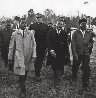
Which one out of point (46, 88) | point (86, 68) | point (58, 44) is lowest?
point (46, 88)

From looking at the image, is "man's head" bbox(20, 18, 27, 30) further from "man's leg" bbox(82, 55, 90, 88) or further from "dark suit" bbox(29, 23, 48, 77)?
"man's leg" bbox(82, 55, 90, 88)

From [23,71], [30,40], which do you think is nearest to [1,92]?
[23,71]

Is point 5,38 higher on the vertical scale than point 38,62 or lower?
higher

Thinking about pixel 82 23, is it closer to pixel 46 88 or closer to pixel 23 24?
pixel 23 24

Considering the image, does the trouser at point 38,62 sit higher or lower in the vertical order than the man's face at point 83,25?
lower

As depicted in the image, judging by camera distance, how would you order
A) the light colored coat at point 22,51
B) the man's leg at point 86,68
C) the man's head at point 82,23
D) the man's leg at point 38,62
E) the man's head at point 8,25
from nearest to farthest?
the light colored coat at point 22,51, the man's leg at point 86,68, the man's head at point 82,23, the man's leg at point 38,62, the man's head at point 8,25

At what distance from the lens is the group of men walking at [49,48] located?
28.1ft

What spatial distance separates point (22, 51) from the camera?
28.1 feet

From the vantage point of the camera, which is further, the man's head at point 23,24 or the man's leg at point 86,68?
the man's leg at point 86,68

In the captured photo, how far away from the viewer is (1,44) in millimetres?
12695

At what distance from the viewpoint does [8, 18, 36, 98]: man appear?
8.52 meters

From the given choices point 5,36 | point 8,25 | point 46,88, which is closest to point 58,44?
point 46,88

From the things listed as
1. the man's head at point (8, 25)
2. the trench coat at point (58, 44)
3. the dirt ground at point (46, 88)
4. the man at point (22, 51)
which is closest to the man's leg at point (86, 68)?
the dirt ground at point (46, 88)

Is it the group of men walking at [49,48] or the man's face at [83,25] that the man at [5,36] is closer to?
the group of men walking at [49,48]
